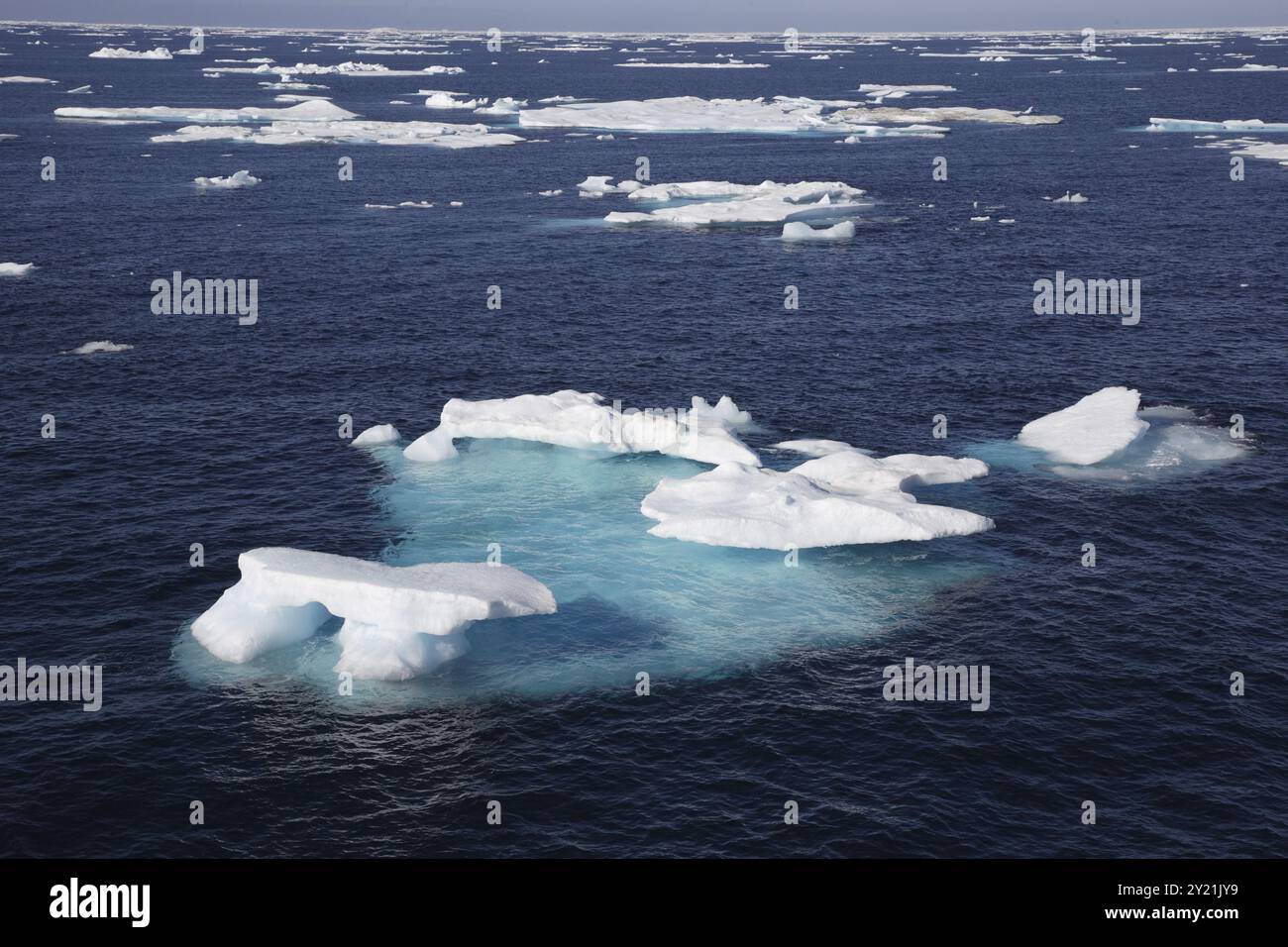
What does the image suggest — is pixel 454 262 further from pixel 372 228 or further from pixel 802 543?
pixel 802 543

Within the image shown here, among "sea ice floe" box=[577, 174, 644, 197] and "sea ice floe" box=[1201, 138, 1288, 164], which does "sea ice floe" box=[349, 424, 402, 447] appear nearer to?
"sea ice floe" box=[577, 174, 644, 197]

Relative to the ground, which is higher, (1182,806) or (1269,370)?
(1269,370)

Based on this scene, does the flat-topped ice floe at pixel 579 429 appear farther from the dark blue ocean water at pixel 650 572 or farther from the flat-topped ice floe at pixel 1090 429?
the flat-topped ice floe at pixel 1090 429

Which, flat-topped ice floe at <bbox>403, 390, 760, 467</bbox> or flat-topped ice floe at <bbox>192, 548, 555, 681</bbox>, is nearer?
flat-topped ice floe at <bbox>192, 548, 555, 681</bbox>

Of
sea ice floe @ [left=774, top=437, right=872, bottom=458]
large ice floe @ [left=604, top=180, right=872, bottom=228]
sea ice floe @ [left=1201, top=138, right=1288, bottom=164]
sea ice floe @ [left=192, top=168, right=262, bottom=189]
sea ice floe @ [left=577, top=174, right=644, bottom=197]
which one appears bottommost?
sea ice floe @ [left=774, top=437, right=872, bottom=458]

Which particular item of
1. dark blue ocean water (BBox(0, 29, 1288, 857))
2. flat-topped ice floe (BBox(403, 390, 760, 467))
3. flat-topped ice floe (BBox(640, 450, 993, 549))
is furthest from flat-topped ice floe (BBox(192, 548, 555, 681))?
flat-topped ice floe (BBox(403, 390, 760, 467))
